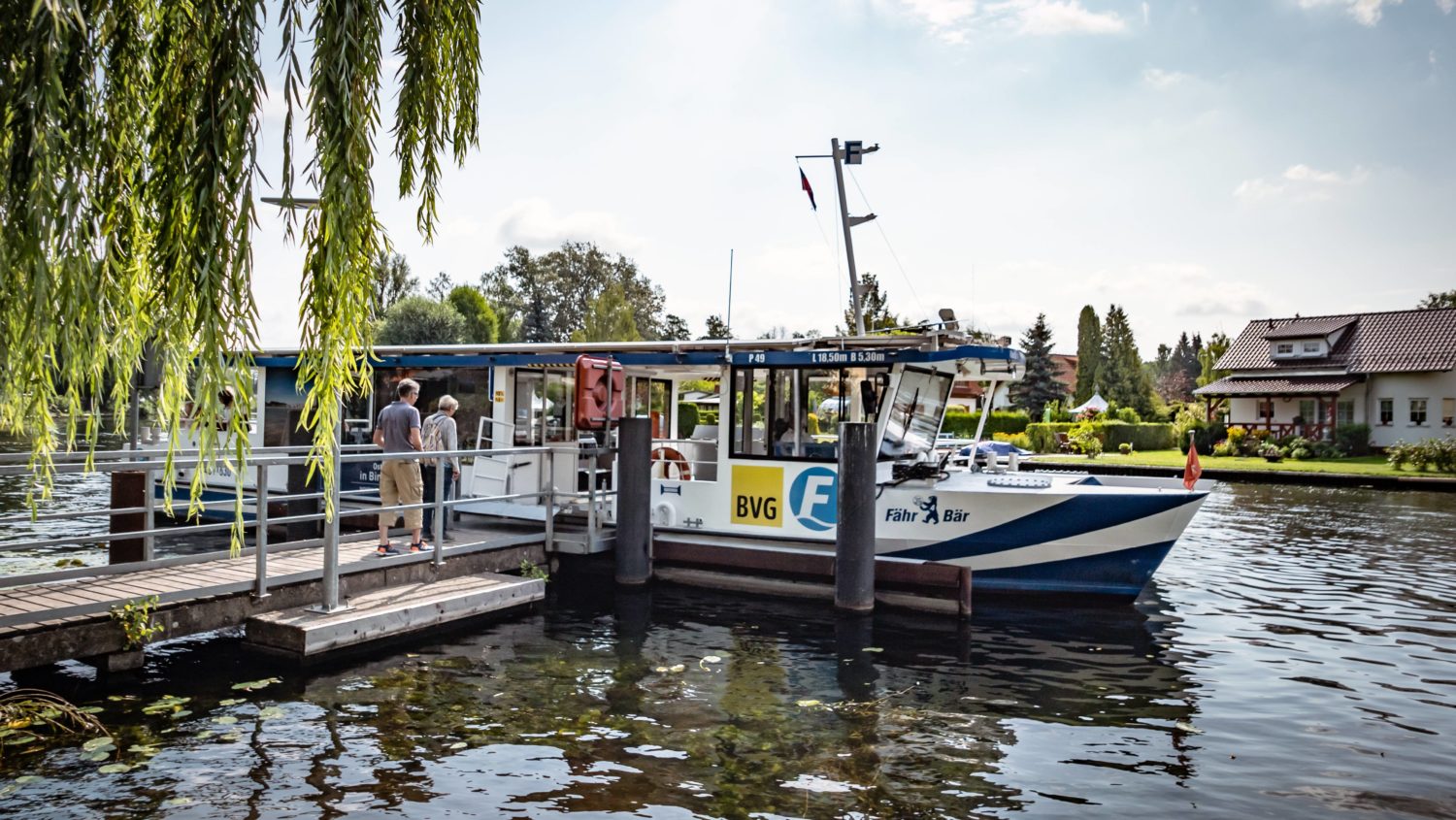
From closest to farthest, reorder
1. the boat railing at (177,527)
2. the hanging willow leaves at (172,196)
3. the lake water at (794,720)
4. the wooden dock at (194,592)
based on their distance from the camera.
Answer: the hanging willow leaves at (172,196)
the lake water at (794,720)
the boat railing at (177,527)
the wooden dock at (194,592)

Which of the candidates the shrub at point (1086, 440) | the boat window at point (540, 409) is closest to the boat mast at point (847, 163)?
the boat window at point (540, 409)

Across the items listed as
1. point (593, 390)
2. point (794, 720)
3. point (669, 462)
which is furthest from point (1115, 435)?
point (794, 720)

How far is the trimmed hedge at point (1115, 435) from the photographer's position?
130 feet

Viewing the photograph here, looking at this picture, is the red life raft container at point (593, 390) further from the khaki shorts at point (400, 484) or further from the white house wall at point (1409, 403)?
the white house wall at point (1409, 403)

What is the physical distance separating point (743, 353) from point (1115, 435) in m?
32.8

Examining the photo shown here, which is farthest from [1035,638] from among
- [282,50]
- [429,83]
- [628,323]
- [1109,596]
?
[628,323]

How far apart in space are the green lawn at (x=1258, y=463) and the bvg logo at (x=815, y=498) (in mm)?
22807

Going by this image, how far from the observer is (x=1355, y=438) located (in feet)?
125

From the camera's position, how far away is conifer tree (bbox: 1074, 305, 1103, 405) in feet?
207

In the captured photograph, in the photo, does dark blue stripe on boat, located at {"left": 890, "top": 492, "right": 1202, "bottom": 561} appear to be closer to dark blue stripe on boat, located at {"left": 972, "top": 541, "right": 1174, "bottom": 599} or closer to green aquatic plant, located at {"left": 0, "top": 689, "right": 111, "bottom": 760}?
dark blue stripe on boat, located at {"left": 972, "top": 541, "right": 1174, "bottom": 599}

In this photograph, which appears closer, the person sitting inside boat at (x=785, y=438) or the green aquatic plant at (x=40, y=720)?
the green aquatic plant at (x=40, y=720)

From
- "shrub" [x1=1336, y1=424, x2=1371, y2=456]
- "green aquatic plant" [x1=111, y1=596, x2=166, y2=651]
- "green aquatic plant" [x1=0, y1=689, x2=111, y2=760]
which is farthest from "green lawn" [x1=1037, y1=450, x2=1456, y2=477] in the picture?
"green aquatic plant" [x1=0, y1=689, x2=111, y2=760]

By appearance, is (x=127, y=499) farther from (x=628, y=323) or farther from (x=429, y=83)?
(x=628, y=323)

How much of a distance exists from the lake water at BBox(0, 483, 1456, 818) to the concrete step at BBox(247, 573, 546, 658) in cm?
23
